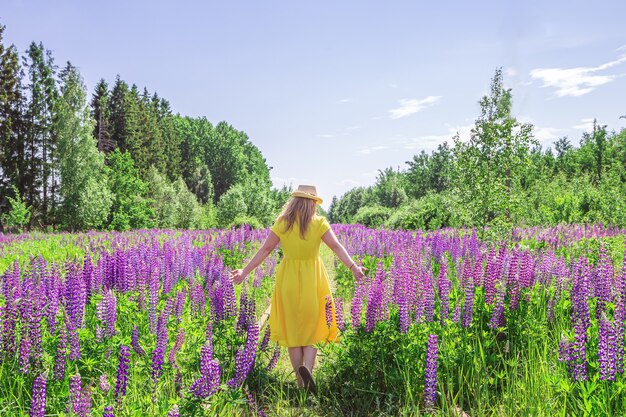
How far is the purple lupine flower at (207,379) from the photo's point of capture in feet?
9.64

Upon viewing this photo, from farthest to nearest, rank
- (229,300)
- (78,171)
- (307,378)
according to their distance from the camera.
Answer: (78,171)
(229,300)
(307,378)

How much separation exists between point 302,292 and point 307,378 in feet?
3.13

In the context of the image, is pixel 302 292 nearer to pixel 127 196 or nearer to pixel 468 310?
pixel 468 310

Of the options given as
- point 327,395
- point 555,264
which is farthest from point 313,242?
point 555,264

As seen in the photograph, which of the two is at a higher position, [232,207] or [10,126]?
[10,126]

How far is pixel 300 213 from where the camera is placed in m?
4.98

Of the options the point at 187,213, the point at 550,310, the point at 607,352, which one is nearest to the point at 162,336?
the point at 607,352

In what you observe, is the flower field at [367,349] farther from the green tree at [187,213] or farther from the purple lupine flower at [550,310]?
the green tree at [187,213]

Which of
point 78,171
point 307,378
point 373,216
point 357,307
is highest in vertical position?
point 78,171

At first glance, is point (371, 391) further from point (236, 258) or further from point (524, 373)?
point (236, 258)

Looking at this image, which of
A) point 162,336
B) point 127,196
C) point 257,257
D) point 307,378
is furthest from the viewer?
point 127,196

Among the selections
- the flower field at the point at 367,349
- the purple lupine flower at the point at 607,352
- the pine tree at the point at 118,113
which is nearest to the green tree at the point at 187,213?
the pine tree at the point at 118,113

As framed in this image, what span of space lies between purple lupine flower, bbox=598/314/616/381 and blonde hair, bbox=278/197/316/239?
267 cm

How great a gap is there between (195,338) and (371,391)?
1.80m
